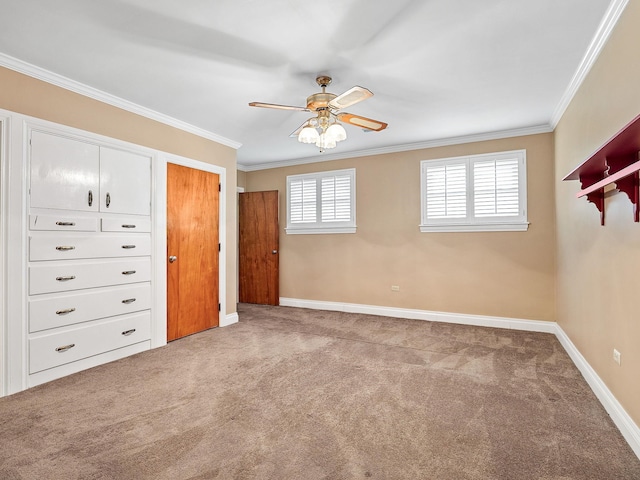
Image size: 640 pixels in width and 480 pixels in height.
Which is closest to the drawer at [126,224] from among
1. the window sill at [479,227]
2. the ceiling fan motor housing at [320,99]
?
the ceiling fan motor housing at [320,99]

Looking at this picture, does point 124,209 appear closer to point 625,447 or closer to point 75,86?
point 75,86

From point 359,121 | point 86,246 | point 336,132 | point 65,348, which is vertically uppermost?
point 359,121

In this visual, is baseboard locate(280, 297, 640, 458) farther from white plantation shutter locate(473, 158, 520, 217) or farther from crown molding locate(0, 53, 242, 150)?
crown molding locate(0, 53, 242, 150)

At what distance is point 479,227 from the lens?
4762 millimetres

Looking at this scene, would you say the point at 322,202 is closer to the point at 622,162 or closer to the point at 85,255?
the point at 85,255

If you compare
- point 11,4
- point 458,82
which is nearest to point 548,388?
point 458,82

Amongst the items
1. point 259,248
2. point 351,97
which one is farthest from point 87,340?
point 259,248

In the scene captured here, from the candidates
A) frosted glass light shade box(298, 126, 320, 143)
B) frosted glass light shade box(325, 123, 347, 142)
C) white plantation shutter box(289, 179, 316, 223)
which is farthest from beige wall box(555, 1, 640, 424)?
white plantation shutter box(289, 179, 316, 223)

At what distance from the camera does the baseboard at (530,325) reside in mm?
2105

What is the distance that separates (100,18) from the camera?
7.46ft

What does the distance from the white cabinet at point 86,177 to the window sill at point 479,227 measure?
3724mm

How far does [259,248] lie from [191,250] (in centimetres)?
215

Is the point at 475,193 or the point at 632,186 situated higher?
the point at 475,193

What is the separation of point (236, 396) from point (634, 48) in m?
3.41
